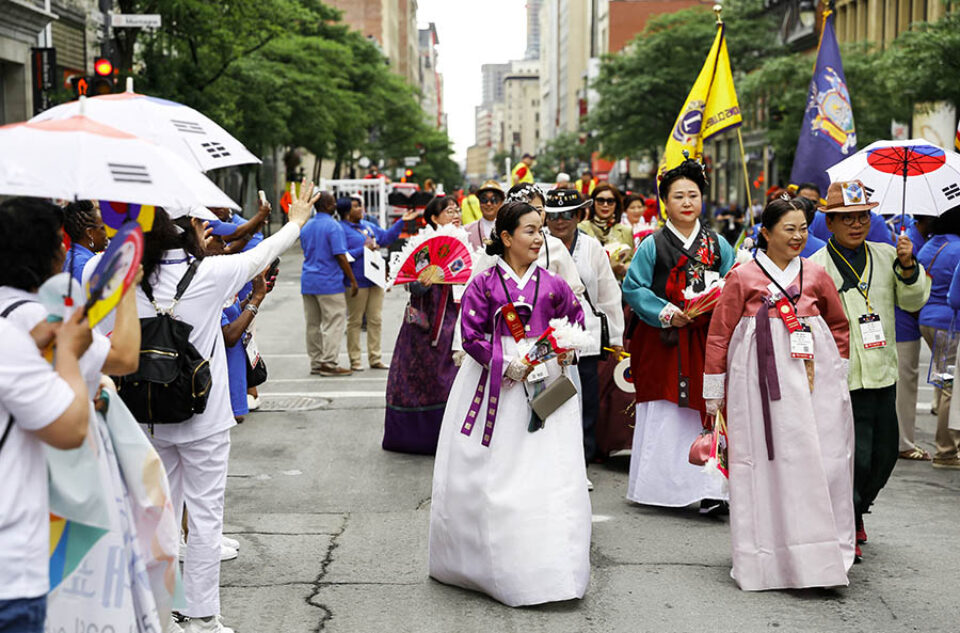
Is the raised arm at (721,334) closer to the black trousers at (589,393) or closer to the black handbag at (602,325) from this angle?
the black handbag at (602,325)

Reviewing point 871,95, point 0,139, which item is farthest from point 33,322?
point 871,95

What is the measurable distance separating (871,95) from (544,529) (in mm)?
32688

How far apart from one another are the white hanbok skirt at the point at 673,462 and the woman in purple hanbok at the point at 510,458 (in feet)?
5.84

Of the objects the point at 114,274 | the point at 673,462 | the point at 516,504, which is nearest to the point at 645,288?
the point at 673,462

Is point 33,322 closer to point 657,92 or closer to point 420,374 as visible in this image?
point 420,374

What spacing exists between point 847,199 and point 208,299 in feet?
11.6

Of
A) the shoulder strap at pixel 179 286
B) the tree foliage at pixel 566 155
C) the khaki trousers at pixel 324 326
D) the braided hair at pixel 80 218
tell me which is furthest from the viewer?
the tree foliage at pixel 566 155

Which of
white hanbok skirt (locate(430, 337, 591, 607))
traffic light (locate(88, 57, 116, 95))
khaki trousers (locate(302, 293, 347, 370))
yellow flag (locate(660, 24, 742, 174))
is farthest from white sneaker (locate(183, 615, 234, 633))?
traffic light (locate(88, 57, 116, 95))

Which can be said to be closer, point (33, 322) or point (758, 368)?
point (33, 322)

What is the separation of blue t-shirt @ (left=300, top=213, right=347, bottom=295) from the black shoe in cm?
681

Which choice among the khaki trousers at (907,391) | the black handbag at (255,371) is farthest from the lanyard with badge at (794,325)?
the khaki trousers at (907,391)

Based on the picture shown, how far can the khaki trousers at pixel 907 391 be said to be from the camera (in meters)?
9.40

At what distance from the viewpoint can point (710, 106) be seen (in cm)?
1067

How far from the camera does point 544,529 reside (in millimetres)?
5508
